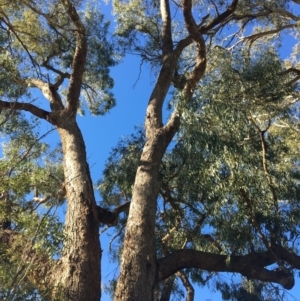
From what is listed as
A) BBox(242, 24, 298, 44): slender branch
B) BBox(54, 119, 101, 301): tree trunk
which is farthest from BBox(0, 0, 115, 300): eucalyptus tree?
BBox(242, 24, 298, 44): slender branch

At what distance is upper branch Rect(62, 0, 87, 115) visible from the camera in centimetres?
727

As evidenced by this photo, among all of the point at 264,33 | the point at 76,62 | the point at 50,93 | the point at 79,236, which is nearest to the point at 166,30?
the point at 76,62

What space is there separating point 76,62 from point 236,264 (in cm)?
361

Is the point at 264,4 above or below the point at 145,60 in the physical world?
above

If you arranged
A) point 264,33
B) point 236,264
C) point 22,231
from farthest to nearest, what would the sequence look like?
point 264,33 → point 236,264 → point 22,231

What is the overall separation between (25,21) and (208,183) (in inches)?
168

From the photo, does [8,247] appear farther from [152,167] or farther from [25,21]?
[25,21]

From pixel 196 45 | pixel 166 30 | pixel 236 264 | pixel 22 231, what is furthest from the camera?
pixel 166 30

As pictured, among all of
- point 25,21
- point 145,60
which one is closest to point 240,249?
point 145,60

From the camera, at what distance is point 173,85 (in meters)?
8.36

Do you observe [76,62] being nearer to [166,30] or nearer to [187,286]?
[166,30]

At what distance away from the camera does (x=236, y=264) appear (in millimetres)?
6086

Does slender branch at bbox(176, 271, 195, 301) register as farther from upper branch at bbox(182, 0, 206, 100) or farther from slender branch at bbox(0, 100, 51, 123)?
slender branch at bbox(0, 100, 51, 123)

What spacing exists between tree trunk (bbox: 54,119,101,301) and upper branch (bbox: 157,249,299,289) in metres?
0.97
